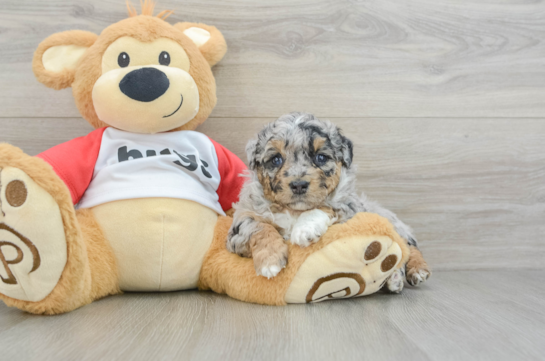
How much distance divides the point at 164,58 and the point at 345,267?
3.24ft

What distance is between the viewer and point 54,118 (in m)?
1.88

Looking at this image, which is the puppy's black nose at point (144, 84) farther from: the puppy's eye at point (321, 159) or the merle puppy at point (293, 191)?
the puppy's eye at point (321, 159)

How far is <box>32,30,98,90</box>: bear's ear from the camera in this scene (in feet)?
5.11

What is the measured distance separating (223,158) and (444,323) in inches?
38.5

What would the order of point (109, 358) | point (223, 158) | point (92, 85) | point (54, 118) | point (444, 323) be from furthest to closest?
point (54, 118) < point (223, 158) < point (92, 85) < point (444, 323) < point (109, 358)

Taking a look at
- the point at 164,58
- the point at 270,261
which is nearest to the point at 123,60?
the point at 164,58

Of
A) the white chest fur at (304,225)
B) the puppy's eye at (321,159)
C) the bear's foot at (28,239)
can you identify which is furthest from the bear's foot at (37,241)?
the puppy's eye at (321,159)

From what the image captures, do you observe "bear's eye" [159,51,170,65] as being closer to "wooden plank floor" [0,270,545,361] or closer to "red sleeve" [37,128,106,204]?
"red sleeve" [37,128,106,204]

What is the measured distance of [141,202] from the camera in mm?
1417

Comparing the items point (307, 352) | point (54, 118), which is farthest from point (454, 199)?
point (54, 118)

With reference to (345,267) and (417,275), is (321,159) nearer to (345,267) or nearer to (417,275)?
(345,267)

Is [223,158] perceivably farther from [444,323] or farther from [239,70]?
[444,323]

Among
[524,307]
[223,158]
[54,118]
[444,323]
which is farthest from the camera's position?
[54,118]

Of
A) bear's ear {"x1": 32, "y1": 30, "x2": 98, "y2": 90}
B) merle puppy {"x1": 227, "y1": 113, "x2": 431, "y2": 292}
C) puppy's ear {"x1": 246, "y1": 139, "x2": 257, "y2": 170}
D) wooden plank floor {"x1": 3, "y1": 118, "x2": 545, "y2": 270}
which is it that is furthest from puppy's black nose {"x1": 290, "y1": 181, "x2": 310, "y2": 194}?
bear's ear {"x1": 32, "y1": 30, "x2": 98, "y2": 90}
